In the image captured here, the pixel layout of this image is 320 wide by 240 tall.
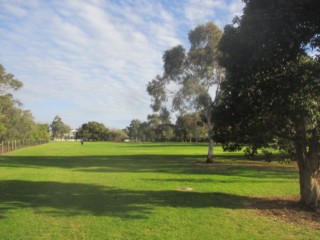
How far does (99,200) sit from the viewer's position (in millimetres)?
13852

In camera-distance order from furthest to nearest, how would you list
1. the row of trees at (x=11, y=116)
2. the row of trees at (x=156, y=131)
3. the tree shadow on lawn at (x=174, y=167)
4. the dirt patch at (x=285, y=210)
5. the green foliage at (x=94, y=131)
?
the green foliage at (x=94, y=131), the row of trees at (x=156, y=131), the row of trees at (x=11, y=116), the tree shadow on lawn at (x=174, y=167), the dirt patch at (x=285, y=210)

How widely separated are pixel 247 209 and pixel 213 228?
3.07 metres

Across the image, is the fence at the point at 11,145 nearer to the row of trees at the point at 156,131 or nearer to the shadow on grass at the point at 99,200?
the shadow on grass at the point at 99,200

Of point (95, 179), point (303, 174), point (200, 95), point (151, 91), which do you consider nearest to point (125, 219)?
point (303, 174)

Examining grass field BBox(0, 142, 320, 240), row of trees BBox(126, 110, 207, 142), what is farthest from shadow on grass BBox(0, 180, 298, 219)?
row of trees BBox(126, 110, 207, 142)

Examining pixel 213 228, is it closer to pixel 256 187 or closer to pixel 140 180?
pixel 256 187

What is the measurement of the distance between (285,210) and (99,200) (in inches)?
242

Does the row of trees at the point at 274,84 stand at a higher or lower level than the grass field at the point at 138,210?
higher

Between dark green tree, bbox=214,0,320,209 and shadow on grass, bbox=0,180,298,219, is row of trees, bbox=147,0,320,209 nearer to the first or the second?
dark green tree, bbox=214,0,320,209

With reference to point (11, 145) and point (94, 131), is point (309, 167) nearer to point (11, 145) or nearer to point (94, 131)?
point (11, 145)

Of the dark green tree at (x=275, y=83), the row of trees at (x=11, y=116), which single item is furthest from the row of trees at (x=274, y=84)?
the row of trees at (x=11, y=116)

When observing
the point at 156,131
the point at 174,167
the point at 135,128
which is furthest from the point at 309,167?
Result: the point at 135,128

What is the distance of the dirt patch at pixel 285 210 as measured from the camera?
1102cm

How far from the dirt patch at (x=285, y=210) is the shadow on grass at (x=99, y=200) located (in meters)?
0.52
